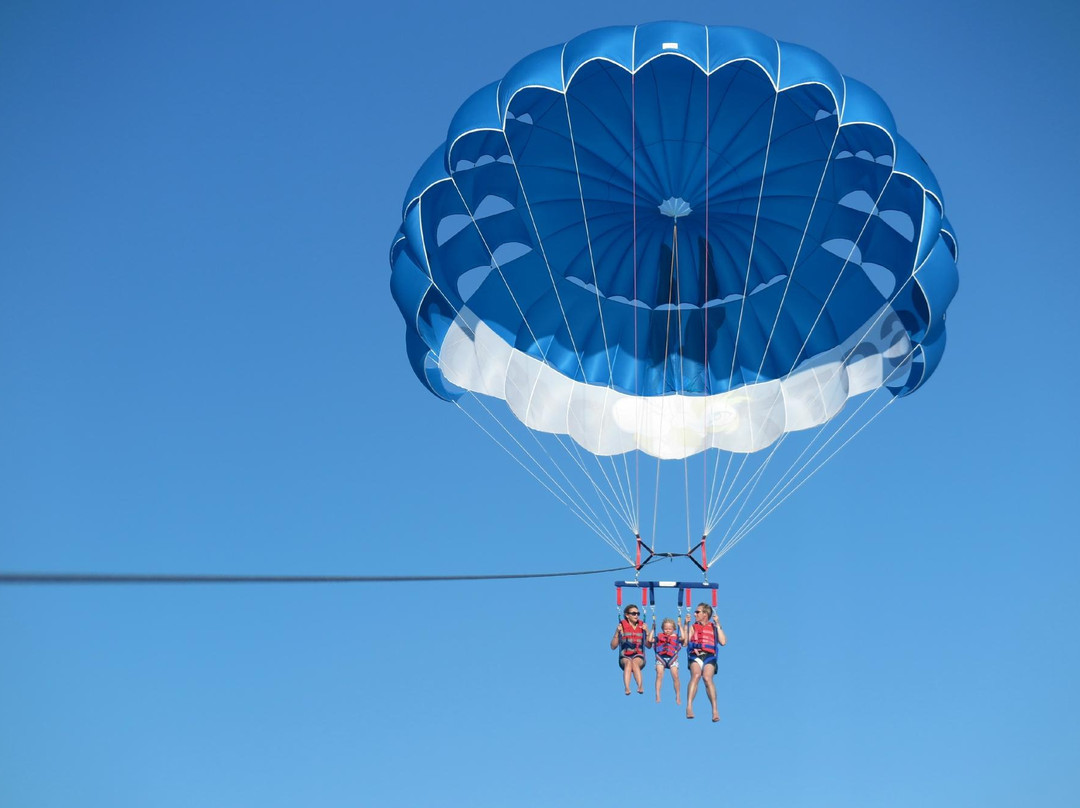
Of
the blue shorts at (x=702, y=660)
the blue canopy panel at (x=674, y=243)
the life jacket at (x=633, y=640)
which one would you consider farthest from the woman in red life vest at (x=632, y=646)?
the blue canopy panel at (x=674, y=243)

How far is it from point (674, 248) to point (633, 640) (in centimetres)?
423

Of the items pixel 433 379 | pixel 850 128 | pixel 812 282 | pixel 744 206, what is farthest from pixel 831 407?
pixel 433 379

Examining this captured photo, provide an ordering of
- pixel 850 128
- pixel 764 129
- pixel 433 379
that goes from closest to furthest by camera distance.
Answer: pixel 850 128 < pixel 764 129 < pixel 433 379

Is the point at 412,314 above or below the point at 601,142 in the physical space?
below

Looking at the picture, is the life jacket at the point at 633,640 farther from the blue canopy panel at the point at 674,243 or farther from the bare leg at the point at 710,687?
the blue canopy panel at the point at 674,243

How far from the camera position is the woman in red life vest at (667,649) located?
37.0 ft

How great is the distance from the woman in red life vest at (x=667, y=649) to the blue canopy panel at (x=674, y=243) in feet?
9.79

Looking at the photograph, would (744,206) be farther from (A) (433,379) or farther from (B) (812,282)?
(A) (433,379)

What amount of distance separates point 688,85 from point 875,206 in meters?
2.06

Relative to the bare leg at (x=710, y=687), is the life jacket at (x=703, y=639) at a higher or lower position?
higher

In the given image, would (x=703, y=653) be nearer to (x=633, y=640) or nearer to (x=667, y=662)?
(x=667, y=662)

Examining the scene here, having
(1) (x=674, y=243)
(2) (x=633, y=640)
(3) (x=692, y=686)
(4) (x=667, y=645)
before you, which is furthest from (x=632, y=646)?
(1) (x=674, y=243)

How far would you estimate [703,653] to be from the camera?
11266 millimetres

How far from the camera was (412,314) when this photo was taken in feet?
42.3
